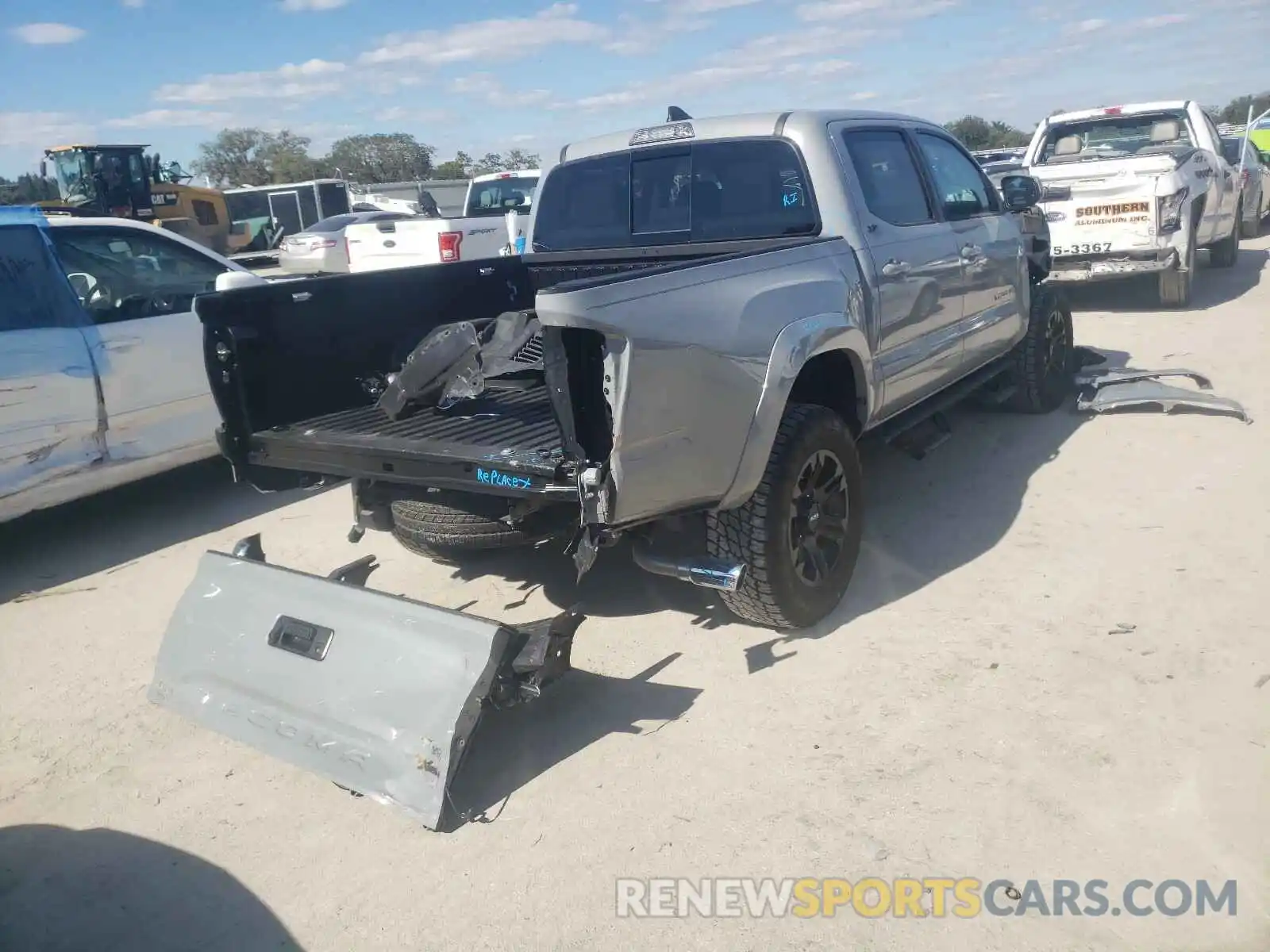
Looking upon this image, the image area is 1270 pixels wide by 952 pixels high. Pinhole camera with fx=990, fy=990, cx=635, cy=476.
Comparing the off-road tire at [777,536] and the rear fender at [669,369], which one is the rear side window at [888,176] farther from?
Answer: the off-road tire at [777,536]

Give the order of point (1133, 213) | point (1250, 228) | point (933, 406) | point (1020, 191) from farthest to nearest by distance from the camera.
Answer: point (1250, 228)
point (1133, 213)
point (1020, 191)
point (933, 406)

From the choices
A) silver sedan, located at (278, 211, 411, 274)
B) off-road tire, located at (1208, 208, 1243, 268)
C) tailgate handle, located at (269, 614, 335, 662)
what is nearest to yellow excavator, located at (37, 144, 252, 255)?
silver sedan, located at (278, 211, 411, 274)

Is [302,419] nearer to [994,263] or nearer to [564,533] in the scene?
[564,533]

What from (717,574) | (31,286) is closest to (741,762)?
(717,574)

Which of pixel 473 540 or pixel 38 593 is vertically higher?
pixel 473 540

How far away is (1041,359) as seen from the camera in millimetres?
6484

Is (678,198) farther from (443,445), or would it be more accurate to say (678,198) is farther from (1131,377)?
(1131,377)

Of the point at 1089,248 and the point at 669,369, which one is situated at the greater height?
the point at 669,369

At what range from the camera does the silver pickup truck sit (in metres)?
3.05

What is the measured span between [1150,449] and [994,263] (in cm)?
149

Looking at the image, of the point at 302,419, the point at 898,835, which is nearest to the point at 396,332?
the point at 302,419

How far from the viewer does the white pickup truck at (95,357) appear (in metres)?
5.13

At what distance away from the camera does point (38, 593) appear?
5.02 metres

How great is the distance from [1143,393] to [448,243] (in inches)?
324
